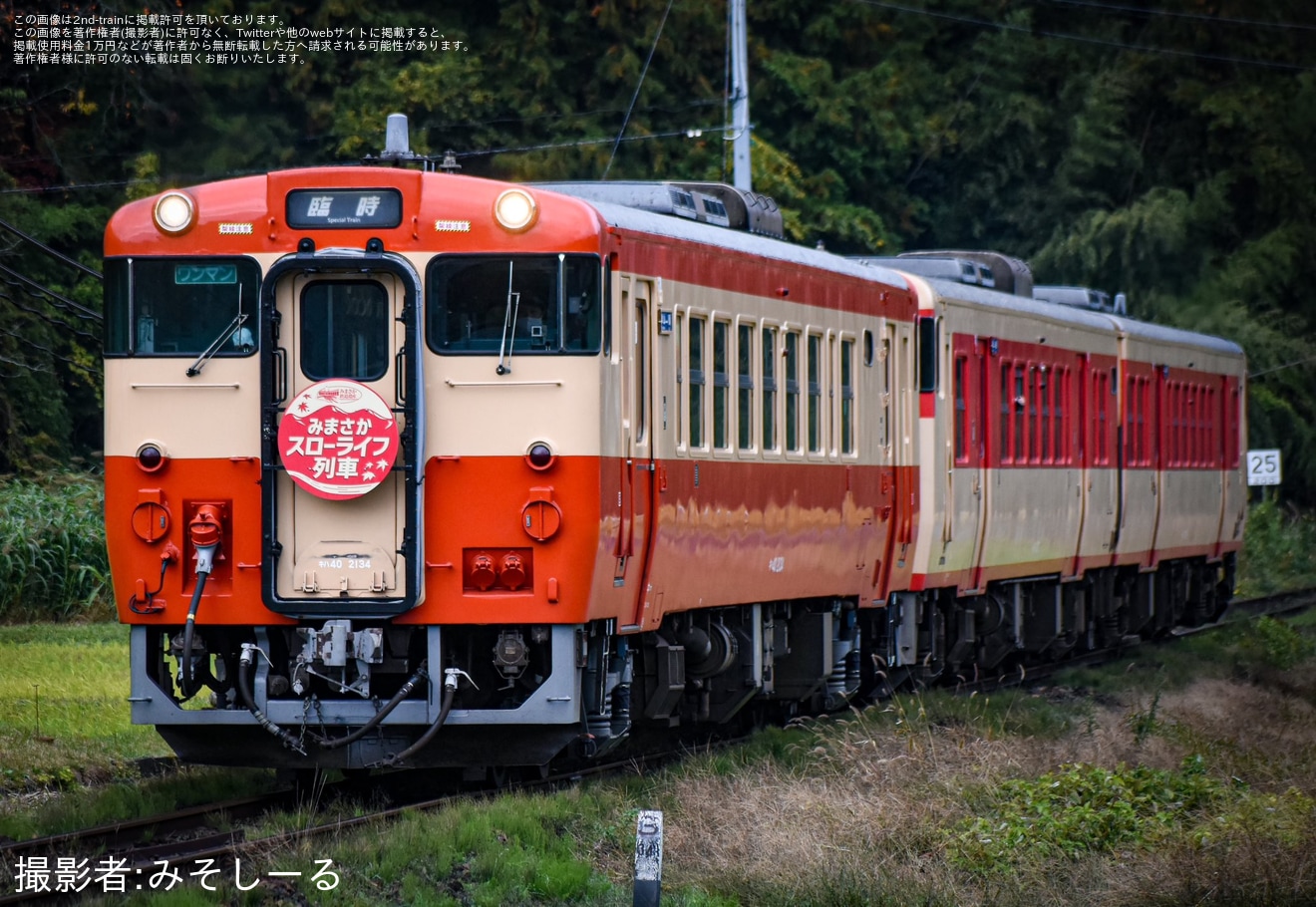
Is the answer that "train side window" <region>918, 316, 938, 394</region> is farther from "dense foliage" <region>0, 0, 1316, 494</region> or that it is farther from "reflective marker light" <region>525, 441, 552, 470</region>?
"dense foliage" <region>0, 0, 1316, 494</region>

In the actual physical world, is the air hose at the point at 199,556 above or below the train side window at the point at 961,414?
below

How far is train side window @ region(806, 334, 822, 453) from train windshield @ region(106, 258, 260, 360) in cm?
480

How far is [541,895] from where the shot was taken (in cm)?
967

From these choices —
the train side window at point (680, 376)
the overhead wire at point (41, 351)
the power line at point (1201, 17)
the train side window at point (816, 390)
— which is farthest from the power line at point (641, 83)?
the train side window at point (680, 376)

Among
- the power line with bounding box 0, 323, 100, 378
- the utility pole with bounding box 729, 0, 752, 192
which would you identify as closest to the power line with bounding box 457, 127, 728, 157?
the utility pole with bounding box 729, 0, 752, 192

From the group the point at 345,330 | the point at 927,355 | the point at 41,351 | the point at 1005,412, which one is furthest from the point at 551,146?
the point at 345,330

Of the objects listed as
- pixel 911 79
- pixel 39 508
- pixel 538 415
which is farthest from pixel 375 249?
pixel 911 79

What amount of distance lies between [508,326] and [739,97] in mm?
14827

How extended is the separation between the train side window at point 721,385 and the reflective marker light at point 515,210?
7.69 feet

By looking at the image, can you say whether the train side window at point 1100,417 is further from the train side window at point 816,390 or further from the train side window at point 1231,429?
the train side window at point 816,390

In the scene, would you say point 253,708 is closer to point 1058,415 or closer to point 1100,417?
point 1058,415

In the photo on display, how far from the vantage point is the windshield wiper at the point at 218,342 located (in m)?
11.5

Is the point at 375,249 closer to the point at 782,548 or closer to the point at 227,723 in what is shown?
the point at 227,723

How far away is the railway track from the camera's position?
9.37 meters
